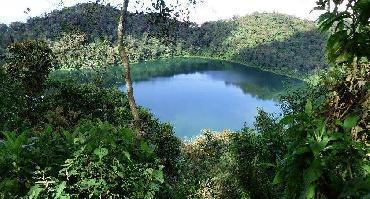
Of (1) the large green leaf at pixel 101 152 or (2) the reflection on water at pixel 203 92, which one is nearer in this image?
(1) the large green leaf at pixel 101 152

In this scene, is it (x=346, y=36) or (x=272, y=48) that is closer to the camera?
(x=346, y=36)

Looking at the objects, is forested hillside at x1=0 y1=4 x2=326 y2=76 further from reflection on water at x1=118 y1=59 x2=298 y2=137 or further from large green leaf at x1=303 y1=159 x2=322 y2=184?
large green leaf at x1=303 y1=159 x2=322 y2=184

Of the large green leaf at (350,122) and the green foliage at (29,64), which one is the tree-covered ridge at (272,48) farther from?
the large green leaf at (350,122)

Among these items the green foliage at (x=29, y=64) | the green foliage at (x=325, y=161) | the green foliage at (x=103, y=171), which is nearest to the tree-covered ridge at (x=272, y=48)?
the green foliage at (x=29, y=64)

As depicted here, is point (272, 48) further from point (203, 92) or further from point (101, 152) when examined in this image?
point (101, 152)

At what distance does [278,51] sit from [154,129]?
14661cm

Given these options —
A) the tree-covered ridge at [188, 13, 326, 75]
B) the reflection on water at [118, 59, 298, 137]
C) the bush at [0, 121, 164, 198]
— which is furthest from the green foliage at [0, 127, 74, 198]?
the tree-covered ridge at [188, 13, 326, 75]

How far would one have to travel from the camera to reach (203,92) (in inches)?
4852

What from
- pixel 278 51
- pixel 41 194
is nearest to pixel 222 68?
pixel 278 51

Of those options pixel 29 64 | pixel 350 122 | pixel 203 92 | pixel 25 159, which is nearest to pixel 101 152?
pixel 25 159

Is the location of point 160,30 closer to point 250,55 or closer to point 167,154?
point 167,154

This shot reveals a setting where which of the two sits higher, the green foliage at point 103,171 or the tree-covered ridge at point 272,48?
the green foliage at point 103,171

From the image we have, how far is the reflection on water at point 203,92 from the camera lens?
8925 centimetres

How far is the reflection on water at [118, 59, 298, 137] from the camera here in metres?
89.2
